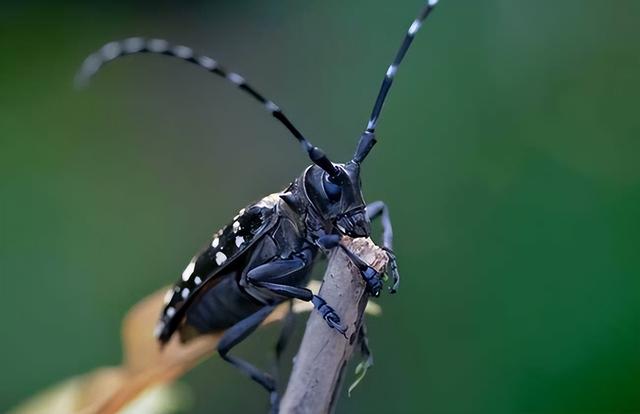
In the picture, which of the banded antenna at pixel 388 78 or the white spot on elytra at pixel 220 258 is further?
the white spot on elytra at pixel 220 258

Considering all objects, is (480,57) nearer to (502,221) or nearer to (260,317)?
Result: (502,221)

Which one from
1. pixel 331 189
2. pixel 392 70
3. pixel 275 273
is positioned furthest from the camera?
pixel 275 273

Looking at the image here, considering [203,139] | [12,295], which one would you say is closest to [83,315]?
[12,295]

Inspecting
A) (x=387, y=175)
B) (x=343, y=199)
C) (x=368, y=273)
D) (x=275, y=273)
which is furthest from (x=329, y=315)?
(x=387, y=175)

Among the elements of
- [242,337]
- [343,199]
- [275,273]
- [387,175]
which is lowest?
[242,337]

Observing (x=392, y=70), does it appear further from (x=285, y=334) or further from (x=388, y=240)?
(x=285, y=334)

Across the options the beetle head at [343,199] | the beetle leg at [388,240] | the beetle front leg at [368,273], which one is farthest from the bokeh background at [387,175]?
the beetle front leg at [368,273]

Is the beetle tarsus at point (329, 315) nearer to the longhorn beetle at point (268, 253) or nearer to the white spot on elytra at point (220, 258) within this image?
the longhorn beetle at point (268, 253)
